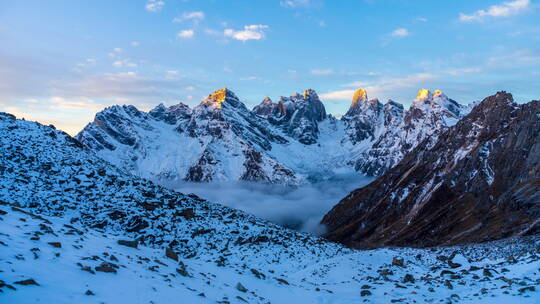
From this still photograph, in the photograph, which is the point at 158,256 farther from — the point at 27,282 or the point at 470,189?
the point at 470,189

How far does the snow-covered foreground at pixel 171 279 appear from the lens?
1428 cm

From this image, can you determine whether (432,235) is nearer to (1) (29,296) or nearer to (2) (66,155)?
(2) (66,155)

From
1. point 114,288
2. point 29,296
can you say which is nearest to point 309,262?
point 114,288

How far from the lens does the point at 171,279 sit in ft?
64.4

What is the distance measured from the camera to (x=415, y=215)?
498ft

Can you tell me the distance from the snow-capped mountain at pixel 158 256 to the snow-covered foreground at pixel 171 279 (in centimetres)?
7

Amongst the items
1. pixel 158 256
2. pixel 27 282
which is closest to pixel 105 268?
pixel 27 282

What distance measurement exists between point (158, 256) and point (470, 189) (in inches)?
5641

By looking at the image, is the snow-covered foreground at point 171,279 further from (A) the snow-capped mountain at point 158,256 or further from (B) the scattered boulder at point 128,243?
(B) the scattered boulder at point 128,243

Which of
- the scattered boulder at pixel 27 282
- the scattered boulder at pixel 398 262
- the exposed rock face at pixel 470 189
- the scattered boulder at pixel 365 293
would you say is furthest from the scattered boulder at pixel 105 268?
the exposed rock face at pixel 470 189

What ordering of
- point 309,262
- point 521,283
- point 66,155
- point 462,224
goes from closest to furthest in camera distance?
point 521,283, point 309,262, point 66,155, point 462,224

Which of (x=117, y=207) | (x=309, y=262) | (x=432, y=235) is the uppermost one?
(x=117, y=207)

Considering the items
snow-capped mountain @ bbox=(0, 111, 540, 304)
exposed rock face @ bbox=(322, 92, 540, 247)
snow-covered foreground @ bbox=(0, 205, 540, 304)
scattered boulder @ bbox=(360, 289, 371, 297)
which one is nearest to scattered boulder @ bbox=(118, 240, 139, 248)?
snow-capped mountain @ bbox=(0, 111, 540, 304)

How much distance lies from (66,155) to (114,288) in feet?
146
